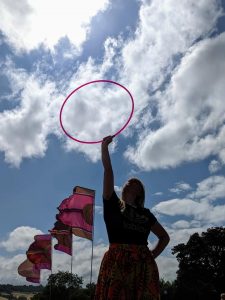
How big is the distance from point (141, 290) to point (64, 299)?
97.5 metres

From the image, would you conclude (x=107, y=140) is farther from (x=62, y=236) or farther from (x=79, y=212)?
(x=62, y=236)

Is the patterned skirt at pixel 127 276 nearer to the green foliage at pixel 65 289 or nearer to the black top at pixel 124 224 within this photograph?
the black top at pixel 124 224

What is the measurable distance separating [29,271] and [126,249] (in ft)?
122

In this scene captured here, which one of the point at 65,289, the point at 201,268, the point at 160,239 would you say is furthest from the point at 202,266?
the point at 160,239

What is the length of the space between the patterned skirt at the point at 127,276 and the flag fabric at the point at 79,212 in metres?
23.9

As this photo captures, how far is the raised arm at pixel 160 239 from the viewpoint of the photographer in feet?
16.6

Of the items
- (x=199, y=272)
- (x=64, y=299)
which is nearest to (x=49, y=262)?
(x=199, y=272)

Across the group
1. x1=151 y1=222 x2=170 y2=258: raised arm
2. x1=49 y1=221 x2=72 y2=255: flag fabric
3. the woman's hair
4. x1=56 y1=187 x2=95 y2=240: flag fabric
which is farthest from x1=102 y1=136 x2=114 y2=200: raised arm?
x1=49 y1=221 x2=72 y2=255: flag fabric

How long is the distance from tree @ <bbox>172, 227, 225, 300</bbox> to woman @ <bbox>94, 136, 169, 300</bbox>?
67.6 metres

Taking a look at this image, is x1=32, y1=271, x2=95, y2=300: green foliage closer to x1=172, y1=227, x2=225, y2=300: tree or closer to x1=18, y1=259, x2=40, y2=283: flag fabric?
x1=172, y1=227, x2=225, y2=300: tree

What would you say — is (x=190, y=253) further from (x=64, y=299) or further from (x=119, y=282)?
(x=119, y=282)

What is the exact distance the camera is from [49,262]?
1469 inches

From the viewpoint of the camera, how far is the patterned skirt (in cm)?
431

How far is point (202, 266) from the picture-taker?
7225cm
